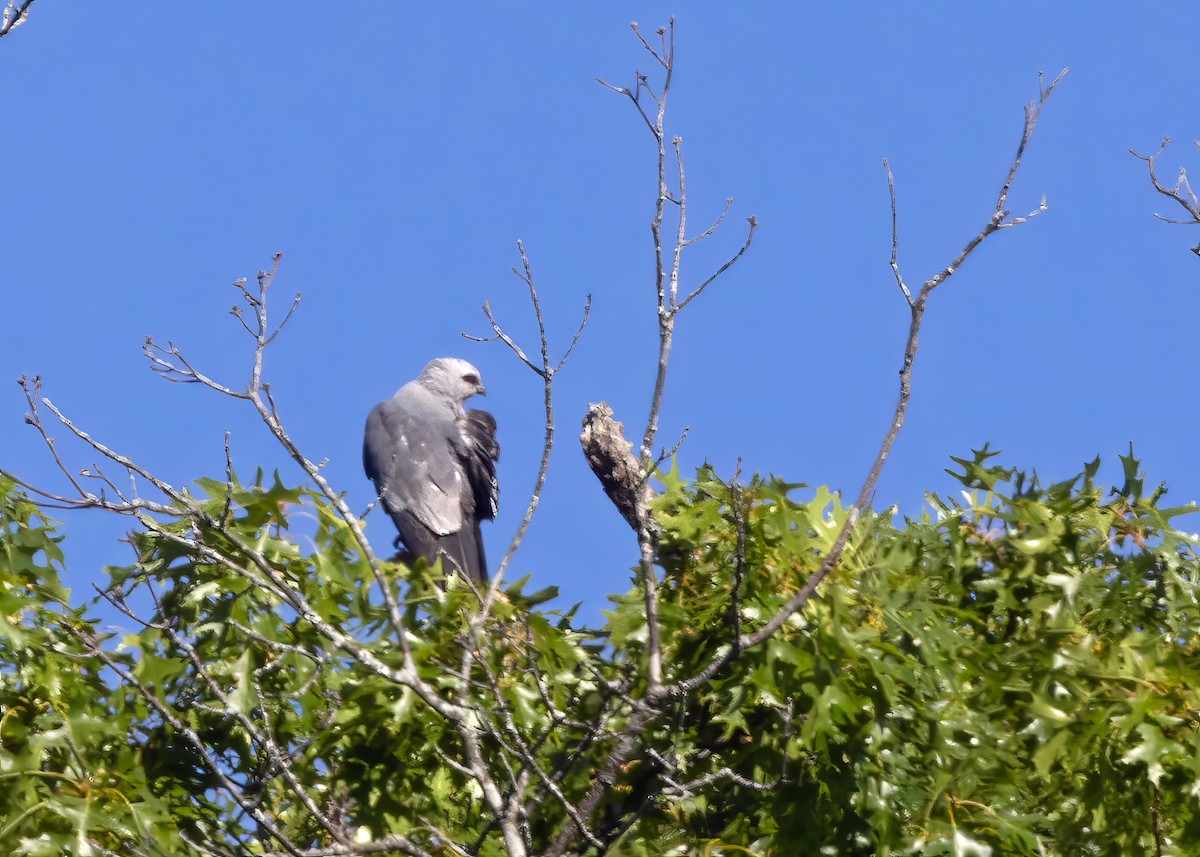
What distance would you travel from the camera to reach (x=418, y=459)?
35.6ft

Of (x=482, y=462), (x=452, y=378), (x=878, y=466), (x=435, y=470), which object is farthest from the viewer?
(x=452, y=378)

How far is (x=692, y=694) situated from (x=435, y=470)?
5.61 meters

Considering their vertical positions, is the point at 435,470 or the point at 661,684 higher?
the point at 435,470

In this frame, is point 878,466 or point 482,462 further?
point 482,462

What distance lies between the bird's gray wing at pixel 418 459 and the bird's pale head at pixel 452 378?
734 mm

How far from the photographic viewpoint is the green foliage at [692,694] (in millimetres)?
4641

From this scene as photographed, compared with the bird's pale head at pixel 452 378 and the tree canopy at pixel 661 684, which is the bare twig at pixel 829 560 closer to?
the tree canopy at pixel 661 684

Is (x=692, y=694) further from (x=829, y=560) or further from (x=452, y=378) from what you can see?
(x=452, y=378)

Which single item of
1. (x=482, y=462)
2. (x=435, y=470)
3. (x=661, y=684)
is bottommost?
(x=661, y=684)

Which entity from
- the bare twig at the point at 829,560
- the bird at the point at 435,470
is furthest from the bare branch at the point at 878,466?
the bird at the point at 435,470

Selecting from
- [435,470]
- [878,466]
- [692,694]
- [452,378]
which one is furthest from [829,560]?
[452,378]

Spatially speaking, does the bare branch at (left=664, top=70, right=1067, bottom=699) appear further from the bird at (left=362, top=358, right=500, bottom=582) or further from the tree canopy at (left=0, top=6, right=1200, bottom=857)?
the bird at (left=362, top=358, right=500, bottom=582)

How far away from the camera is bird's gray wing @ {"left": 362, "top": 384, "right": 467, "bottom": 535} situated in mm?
10617

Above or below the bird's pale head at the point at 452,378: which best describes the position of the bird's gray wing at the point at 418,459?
below
